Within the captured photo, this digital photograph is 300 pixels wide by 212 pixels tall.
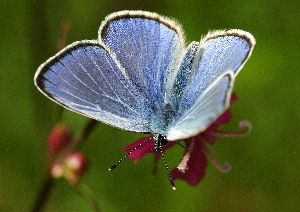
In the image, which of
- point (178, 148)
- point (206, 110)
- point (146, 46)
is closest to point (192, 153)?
point (146, 46)

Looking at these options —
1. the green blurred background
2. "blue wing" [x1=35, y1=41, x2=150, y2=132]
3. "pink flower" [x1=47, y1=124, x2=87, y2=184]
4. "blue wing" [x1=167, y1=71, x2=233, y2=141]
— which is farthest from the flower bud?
"blue wing" [x1=167, y1=71, x2=233, y2=141]

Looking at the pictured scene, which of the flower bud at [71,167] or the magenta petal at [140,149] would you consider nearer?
the magenta petal at [140,149]

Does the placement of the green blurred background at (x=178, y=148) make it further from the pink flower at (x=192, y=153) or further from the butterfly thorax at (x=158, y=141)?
the butterfly thorax at (x=158, y=141)

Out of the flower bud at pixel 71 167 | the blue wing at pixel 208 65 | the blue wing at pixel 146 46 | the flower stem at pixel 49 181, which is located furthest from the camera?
the flower bud at pixel 71 167

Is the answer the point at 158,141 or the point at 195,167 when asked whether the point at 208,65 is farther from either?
the point at 195,167

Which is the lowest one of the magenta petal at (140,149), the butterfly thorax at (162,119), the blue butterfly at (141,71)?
the magenta petal at (140,149)

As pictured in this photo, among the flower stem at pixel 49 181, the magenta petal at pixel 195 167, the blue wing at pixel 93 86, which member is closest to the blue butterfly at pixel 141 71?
the blue wing at pixel 93 86

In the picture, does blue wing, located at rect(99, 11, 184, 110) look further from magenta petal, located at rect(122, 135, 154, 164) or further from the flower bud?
the flower bud

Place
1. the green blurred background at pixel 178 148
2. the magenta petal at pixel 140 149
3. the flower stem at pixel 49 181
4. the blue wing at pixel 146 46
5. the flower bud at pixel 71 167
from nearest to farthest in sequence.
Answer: the magenta petal at pixel 140 149 → the blue wing at pixel 146 46 → the flower stem at pixel 49 181 → the flower bud at pixel 71 167 → the green blurred background at pixel 178 148
